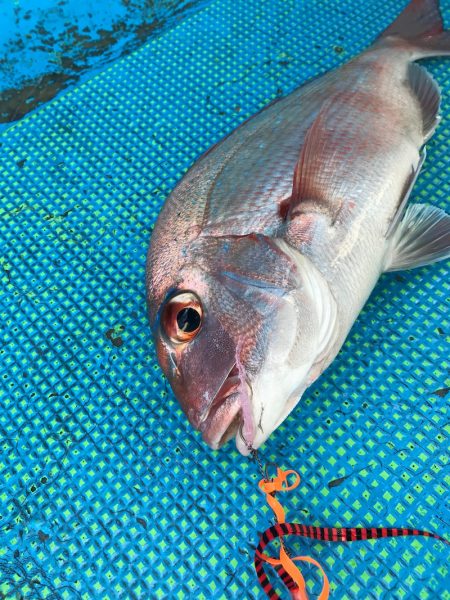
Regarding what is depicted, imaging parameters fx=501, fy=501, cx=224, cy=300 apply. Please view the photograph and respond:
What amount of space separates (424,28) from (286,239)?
1396mm

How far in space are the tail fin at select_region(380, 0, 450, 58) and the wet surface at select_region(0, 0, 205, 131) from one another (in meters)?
1.33

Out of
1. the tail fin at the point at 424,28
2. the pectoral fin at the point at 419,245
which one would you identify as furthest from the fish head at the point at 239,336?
the tail fin at the point at 424,28

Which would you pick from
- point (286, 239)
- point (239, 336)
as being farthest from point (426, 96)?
point (239, 336)

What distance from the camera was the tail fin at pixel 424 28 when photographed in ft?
6.84

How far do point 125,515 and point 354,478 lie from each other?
0.67m

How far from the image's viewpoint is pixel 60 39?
2.84 metres

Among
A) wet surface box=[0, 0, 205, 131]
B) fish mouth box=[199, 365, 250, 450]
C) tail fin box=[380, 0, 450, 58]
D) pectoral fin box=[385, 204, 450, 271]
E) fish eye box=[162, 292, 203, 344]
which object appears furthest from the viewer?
wet surface box=[0, 0, 205, 131]

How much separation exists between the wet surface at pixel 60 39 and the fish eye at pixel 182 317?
2.01m

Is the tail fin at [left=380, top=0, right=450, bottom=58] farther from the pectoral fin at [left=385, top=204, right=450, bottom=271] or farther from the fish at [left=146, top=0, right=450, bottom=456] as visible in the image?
the pectoral fin at [left=385, top=204, right=450, bottom=271]

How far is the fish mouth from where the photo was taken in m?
1.10

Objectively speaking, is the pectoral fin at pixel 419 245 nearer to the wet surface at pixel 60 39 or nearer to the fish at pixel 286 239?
the fish at pixel 286 239

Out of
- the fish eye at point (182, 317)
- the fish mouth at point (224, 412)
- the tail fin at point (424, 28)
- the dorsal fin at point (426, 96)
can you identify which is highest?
the tail fin at point (424, 28)

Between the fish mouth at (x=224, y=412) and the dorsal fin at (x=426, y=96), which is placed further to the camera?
the dorsal fin at (x=426, y=96)

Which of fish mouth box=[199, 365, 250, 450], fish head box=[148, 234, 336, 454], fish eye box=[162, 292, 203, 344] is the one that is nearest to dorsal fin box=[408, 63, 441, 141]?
fish head box=[148, 234, 336, 454]
